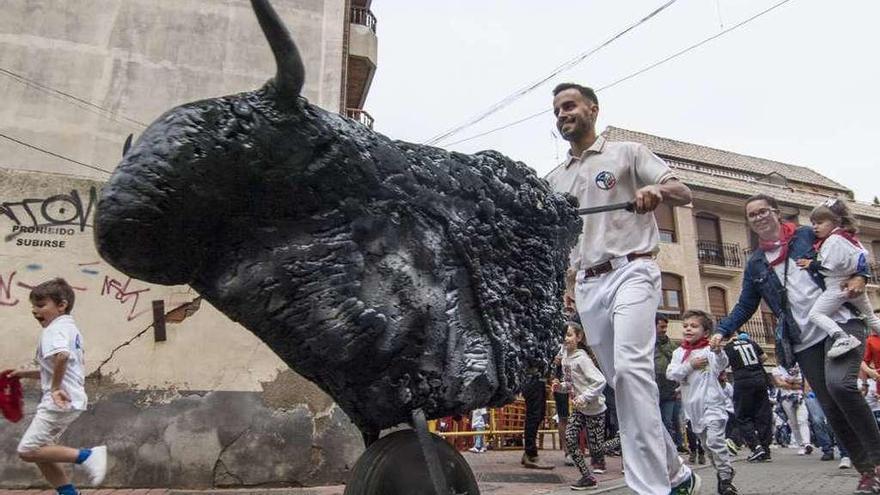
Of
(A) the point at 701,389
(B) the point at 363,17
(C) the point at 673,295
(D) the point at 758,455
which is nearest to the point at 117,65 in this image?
(B) the point at 363,17

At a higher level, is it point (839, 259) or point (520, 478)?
point (839, 259)

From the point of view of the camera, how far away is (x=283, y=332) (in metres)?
1.46

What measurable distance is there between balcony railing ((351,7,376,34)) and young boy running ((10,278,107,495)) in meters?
13.3

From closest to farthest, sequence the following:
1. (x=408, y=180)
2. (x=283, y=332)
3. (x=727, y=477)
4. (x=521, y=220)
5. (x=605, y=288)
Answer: (x=283, y=332) < (x=408, y=180) < (x=521, y=220) < (x=605, y=288) < (x=727, y=477)

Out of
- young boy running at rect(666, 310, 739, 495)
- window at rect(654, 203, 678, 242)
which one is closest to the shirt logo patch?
young boy running at rect(666, 310, 739, 495)

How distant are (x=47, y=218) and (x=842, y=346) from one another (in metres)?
6.16

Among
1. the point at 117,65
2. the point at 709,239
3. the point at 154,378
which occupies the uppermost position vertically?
the point at 117,65

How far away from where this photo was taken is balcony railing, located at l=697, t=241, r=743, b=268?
2689 centimetres

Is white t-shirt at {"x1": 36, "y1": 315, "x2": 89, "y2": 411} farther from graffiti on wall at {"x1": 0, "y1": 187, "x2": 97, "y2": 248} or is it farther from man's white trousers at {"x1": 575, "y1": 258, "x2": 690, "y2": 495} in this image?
man's white trousers at {"x1": 575, "y1": 258, "x2": 690, "y2": 495}

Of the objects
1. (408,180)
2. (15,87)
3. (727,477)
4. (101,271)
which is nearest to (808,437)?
(727,477)

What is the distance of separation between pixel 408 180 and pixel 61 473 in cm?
424

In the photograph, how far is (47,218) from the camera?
5.60m

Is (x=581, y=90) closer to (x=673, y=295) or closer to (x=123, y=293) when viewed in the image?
(x=123, y=293)

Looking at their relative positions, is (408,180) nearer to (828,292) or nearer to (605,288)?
(605,288)
